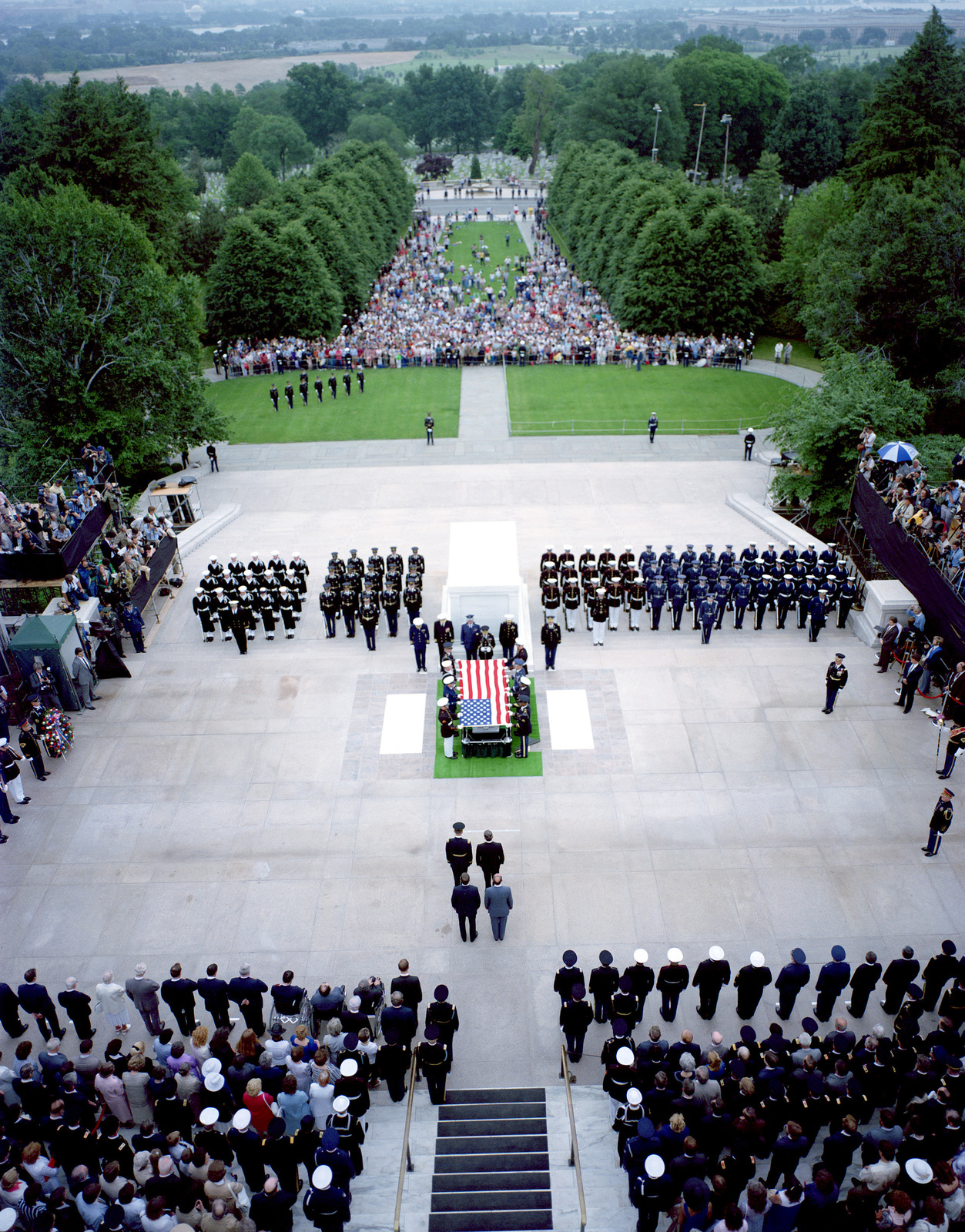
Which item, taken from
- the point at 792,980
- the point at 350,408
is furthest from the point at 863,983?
the point at 350,408

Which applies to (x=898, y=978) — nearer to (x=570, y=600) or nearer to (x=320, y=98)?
(x=570, y=600)

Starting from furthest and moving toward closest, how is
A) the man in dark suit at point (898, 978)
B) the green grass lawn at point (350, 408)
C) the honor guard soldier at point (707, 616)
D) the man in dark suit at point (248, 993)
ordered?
the green grass lawn at point (350, 408) → the honor guard soldier at point (707, 616) → the man in dark suit at point (898, 978) → the man in dark suit at point (248, 993)

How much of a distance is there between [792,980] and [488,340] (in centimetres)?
3872

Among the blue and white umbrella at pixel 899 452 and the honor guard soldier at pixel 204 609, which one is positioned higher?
the blue and white umbrella at pixel 899 452

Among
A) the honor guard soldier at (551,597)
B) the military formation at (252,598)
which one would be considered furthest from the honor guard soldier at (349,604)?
the honor guard soldier at (551,597)

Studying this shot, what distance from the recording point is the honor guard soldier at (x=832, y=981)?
10.3 meters

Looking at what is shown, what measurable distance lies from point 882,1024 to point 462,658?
9919mm

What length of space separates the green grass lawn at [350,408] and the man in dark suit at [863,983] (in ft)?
88.3

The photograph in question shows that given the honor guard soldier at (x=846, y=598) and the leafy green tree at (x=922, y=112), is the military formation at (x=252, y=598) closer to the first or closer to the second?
the honor guard soldier at (x=846, y=598)

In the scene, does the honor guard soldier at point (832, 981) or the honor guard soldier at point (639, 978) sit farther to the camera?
the honor guard soldier at point (832, 981)

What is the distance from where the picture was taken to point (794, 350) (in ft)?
156

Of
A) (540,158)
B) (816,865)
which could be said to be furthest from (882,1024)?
(540,158)

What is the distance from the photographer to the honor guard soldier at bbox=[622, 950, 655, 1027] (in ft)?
33.2

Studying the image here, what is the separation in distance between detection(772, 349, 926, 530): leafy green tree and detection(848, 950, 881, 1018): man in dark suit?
1580cm
